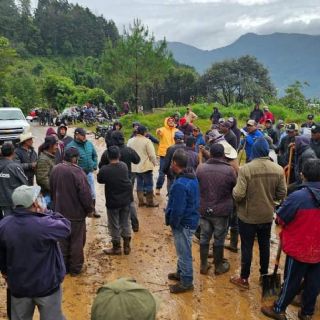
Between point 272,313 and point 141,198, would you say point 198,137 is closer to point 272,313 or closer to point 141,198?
point 141,198

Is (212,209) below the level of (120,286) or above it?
below

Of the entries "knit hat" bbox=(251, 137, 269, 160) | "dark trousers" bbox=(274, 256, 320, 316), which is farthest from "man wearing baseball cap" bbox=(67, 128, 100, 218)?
"dark trousers" bbox=(274, 256, 320, 316)

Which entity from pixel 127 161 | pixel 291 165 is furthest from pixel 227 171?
pixel 291 165

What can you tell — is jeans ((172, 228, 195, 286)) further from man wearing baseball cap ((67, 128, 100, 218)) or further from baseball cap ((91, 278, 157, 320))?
baseball cap ((91, 278, 157, 320))

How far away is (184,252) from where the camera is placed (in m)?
5.29

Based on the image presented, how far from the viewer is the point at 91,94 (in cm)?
3503

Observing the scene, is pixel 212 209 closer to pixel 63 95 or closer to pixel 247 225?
pixel 247 225

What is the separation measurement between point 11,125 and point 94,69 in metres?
50.9

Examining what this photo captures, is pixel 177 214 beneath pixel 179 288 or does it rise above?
above

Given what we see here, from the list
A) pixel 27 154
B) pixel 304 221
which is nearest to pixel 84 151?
pixel 27 154

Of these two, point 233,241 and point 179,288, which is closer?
point 179,288

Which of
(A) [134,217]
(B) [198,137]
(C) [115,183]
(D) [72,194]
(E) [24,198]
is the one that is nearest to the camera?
→ (E) [24,198]

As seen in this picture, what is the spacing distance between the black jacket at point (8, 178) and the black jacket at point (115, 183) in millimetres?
1120

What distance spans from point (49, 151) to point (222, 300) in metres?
3.34
